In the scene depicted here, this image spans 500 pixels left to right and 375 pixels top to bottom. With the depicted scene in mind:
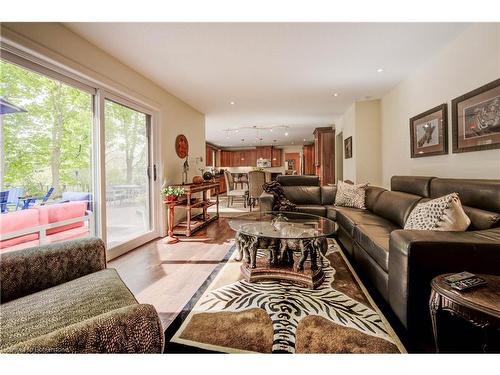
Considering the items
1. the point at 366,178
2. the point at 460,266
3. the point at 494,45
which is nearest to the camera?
the point at 460,266

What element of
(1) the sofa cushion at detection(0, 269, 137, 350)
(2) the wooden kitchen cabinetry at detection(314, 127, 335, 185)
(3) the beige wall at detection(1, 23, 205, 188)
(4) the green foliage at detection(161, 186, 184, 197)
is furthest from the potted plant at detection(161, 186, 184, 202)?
(2) the wooden kitchen cabinetry at detection(314, 127, 335, 185)

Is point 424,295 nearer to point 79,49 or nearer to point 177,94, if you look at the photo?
point 79,49

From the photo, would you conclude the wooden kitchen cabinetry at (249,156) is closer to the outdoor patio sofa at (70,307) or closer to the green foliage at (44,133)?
the green foliage at (44,133)

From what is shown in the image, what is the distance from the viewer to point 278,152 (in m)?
11.4

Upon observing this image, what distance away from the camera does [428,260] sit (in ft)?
4.30

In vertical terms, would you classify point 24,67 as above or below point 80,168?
above

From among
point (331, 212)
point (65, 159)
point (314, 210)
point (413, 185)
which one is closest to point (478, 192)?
point (413, 185)

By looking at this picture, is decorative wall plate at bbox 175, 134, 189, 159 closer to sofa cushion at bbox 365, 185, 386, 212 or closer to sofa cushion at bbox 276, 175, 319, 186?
sofa cushion at bbox 276, 175, 319, 186

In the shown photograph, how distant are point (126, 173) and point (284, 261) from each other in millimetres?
2438

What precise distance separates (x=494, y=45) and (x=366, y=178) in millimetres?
2847

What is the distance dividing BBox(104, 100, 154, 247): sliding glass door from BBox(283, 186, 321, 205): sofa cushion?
96.8 inches

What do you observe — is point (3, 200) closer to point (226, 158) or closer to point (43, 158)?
point (43, 158)
